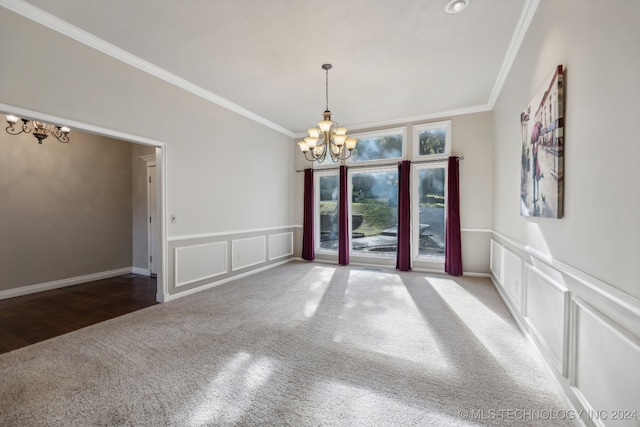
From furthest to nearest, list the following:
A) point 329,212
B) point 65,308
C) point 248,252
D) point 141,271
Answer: point 329,212, point 141,271, point 248,252, point 65,308

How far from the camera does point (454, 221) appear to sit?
16.1 ft

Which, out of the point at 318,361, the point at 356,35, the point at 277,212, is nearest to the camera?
the point at 318,361

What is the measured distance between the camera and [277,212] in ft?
19.7

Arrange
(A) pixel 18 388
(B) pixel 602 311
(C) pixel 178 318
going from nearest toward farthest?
(B) pixel 602 311 < (A) pixel 18 388 < (C) pixel 178 318

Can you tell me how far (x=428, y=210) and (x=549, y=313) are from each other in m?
3.40

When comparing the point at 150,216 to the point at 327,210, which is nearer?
the point at 150,216

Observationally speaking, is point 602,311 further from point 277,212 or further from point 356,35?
point 277,212

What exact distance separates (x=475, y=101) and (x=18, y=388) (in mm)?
6330

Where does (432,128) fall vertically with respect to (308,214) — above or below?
above

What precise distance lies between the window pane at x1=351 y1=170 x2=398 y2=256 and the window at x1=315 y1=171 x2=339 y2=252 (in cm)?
43

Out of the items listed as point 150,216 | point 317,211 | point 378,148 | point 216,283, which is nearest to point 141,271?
point 150,216

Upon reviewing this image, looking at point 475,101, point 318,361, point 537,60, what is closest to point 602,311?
point 318,361

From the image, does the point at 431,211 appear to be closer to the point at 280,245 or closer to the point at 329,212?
the point at 329,212

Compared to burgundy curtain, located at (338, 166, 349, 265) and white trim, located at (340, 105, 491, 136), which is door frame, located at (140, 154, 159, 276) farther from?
white trim, located at (340, 105, 491, 136)
